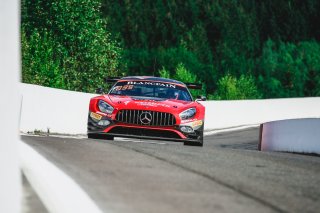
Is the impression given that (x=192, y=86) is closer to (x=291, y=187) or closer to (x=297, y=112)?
(x=291, y=187)

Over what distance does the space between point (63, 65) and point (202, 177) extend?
53.9 metres

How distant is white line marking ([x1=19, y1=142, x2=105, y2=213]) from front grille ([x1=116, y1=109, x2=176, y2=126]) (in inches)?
306

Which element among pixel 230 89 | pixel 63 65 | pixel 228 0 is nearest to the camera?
pixel 63 65

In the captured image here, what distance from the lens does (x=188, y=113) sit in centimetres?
1444

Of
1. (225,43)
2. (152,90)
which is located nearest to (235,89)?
(225,43)

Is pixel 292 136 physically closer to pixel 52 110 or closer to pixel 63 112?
pixel 52 110

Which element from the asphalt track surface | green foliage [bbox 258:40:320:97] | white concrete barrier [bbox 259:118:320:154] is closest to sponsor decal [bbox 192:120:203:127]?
white concrete barrier [bbox 259:118:320:154]

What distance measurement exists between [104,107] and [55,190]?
367 inches

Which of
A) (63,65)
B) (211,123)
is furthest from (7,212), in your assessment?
(63,65)

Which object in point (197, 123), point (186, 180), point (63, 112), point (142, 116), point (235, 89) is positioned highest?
point (186, 180)

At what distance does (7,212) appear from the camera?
3744 millimetres

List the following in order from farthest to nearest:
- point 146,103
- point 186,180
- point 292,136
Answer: point 292,136 → point 146,103 → point 186,180

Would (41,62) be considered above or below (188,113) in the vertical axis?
below

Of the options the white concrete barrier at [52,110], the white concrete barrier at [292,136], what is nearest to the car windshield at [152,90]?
the white concrete barrier at [292,136]
